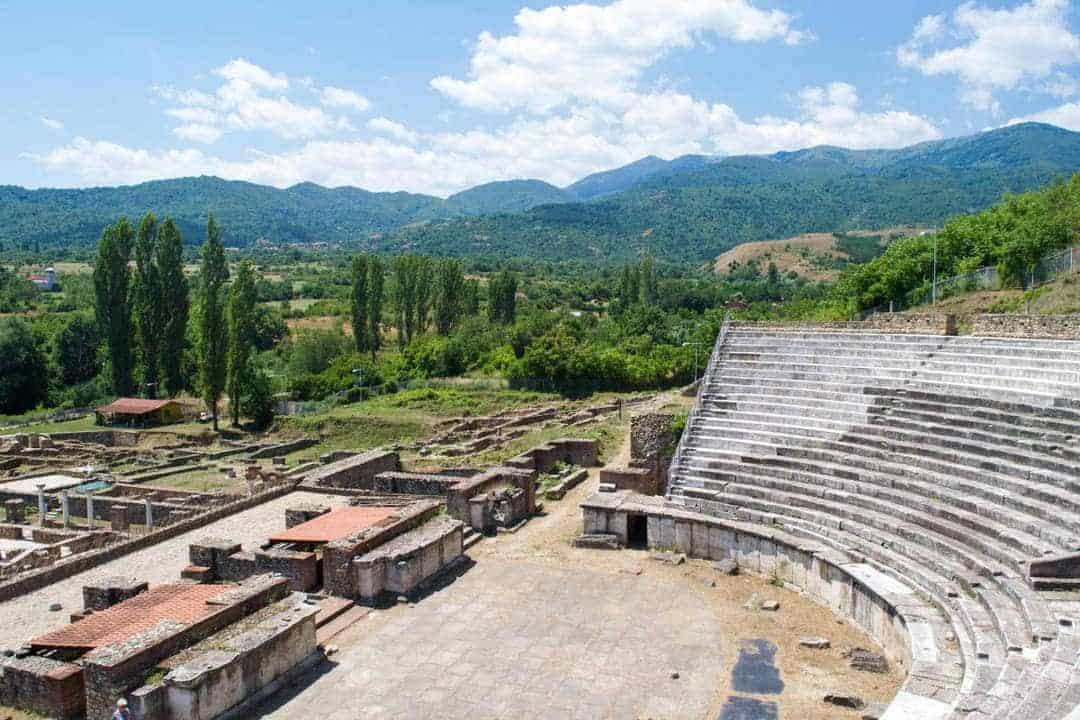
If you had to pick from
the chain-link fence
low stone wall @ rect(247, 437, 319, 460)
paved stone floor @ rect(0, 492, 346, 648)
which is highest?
the chain-link fence

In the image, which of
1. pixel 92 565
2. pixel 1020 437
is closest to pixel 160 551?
pixel 92 565

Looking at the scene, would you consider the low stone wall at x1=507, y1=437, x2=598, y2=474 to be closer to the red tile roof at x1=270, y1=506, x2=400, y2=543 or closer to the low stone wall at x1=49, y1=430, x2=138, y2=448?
the red tile roof at x1=270, y1=506, x2=400, y2=543

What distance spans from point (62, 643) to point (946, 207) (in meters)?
216

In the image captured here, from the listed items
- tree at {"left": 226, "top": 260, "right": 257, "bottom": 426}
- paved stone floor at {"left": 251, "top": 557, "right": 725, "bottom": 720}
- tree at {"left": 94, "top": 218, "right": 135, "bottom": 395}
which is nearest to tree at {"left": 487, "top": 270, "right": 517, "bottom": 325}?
tree at {"left": 226, "top": 260, "right": 257, "bottom": 426}

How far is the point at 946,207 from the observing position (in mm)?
195625

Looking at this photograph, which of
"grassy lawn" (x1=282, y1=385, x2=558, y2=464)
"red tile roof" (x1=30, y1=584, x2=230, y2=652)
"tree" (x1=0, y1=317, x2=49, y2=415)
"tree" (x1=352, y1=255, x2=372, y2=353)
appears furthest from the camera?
"tree" (x1=352, y1=255, x2=372, y2=353)

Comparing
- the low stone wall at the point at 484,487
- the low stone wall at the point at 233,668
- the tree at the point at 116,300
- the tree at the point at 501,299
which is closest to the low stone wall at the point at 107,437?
the tree at the point at 116,300

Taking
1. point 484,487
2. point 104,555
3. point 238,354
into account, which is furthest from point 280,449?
point 104,555

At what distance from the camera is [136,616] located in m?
11.8

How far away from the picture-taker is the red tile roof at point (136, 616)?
11.0m

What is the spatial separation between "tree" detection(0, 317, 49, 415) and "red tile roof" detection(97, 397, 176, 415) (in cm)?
1566

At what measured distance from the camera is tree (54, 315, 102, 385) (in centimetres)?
6675

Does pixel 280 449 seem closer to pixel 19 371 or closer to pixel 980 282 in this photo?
pixel 980 282

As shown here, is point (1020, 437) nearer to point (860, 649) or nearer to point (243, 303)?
point (860, 649)
